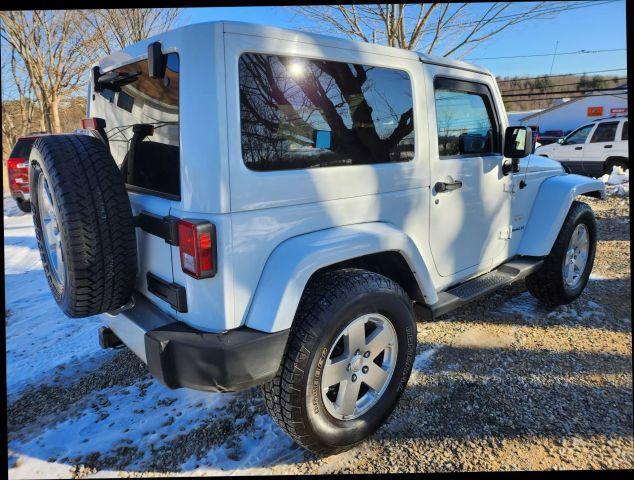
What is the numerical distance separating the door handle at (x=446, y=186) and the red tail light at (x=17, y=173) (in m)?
9.22

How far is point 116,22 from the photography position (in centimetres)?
1280

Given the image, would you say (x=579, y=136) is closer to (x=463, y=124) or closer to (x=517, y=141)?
(x=517, y=141)

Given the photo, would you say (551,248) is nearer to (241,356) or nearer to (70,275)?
(241,356)

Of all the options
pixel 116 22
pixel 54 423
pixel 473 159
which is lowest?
pixel 54 423

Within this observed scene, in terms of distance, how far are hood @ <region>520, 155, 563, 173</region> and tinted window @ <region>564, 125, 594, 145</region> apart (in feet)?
33.7

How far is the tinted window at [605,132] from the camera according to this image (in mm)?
11789

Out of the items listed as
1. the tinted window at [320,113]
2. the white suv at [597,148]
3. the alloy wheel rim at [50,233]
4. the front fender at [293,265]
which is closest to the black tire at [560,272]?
the tinted window at [320,113]

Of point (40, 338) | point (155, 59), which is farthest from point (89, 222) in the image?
point (40, 338)

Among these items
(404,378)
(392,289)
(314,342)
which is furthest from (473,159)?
(314,342)

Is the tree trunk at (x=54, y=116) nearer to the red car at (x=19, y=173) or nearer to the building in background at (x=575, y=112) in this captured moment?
the red car at (x=19, y=173)

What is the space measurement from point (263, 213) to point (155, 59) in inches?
32.9

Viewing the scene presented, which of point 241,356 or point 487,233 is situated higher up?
point 487,233

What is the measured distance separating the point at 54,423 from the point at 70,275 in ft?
3.91

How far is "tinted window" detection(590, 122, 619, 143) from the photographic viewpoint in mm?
11789
